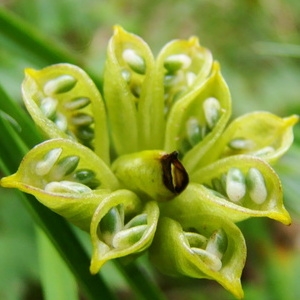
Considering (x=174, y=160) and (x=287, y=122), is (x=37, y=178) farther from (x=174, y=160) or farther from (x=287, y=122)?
(x=287, y=122)

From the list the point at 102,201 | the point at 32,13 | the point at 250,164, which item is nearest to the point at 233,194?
the point at 250,164

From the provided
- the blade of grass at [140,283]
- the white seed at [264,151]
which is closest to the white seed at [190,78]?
the white seed at [264,151]

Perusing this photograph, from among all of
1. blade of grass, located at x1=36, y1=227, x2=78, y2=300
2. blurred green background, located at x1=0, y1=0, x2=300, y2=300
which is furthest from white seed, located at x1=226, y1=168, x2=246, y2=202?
blurred green background, located at x1=0, y1=0, x2=300, y2=300

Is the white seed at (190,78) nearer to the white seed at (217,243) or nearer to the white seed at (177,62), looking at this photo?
the white seed at (177,62)

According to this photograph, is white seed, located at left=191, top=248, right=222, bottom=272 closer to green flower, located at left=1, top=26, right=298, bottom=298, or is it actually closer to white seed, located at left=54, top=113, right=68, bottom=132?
green flower, located at left=1, top=26, right=298, bottom=298

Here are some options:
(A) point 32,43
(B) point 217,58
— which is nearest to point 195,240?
(A) point 32,43

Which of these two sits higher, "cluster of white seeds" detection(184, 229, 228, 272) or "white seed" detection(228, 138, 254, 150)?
"cluster of white seeds" detection(184, 229, 228, 272)

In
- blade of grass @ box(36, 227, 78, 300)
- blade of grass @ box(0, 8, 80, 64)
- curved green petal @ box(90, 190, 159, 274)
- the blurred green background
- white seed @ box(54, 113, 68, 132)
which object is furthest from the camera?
the blurred green background

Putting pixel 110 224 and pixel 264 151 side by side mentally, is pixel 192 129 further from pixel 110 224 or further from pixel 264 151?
pixel 110 224
